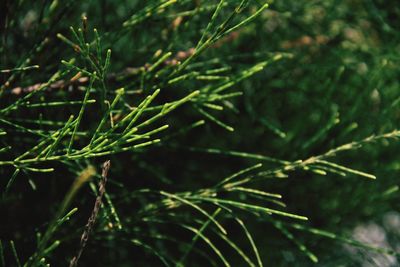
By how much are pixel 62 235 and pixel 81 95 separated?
0.28 m

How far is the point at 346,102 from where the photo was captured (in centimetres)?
142

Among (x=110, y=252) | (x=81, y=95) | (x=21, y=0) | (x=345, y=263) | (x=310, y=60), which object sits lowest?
(x=345, y=263)

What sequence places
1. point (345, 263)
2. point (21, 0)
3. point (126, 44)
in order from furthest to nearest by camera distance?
point (126, 44)
point (345, 263)
point (21, 0)

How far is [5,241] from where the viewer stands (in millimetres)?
957

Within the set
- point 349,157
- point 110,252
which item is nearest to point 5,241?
point 110,252

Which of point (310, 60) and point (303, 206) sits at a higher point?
point (310, 60)

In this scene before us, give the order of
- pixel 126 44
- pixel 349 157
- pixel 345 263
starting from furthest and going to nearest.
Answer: pixel 349 157, pixel 126 44, pixel 345 263

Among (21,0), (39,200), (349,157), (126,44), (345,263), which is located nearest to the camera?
(21,0)

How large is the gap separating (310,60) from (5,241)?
3.25 ft

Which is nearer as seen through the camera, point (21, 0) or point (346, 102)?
point (21, 0)

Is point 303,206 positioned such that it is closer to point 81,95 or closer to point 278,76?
point 278,76

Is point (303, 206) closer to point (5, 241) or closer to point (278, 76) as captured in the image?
point (278, 76)

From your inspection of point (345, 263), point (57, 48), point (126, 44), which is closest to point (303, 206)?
point (345, 263)

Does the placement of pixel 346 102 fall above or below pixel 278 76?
below
